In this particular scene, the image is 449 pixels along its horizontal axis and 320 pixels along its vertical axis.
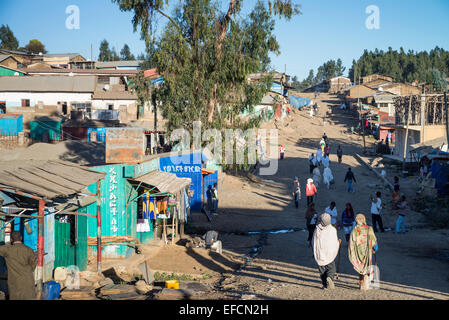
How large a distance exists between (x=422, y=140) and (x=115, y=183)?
27.7 meters

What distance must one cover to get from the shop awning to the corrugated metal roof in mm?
2607

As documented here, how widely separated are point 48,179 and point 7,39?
9131 cm

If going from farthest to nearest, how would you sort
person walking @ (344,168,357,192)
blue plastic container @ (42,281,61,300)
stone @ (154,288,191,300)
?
person walking @ (344,168,357,192)
stone @ (154,288,191,300)
blue plastic container @ (42,281,61,300)

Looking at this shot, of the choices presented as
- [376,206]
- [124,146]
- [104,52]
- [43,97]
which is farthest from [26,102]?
[104,52]

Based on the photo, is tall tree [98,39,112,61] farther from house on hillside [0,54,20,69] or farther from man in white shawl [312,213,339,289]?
man in white shawl [312,213,339,289]

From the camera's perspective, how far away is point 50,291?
867cm

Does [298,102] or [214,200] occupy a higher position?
[298,102]

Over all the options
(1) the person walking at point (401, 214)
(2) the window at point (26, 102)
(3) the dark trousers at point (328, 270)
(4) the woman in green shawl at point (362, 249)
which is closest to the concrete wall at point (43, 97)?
(2) the window at point (26, 102)

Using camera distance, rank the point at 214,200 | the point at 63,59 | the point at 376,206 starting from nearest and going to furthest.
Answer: the point at 376,206
the point at 214,200
the point at 63,59

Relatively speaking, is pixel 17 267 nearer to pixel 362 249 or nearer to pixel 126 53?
pixel 362 249

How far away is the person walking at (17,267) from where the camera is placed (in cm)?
742

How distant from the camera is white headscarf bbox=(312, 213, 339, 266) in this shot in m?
9.00

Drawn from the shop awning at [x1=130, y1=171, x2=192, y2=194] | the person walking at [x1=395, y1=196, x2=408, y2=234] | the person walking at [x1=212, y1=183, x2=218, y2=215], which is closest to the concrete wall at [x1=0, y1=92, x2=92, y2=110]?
the person walking at [x1=212, y1=183, x2=218, y2=215]
